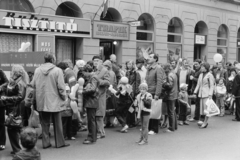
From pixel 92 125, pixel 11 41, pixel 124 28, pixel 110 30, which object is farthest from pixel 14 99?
pixel 124 28

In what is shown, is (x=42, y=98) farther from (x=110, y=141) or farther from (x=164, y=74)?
(x=164, y=74)

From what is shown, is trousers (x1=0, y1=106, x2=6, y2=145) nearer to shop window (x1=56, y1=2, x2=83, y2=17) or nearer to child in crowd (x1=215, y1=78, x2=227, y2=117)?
child in crowd (x1=215, y1=78, x2=227, y2=117)

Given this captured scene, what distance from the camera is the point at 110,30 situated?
17422 millimetres

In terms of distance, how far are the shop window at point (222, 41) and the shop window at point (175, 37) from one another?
4.60 metres

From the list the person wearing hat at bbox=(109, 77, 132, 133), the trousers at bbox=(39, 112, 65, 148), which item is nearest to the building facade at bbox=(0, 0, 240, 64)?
the person wearing hat at bbox=(109, 77, 132, 133)

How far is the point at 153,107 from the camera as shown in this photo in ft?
29.3

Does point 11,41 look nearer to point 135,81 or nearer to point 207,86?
point 135,81

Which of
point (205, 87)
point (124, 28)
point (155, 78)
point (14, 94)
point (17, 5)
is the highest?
point (17, 5)

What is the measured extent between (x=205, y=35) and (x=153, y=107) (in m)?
15.8

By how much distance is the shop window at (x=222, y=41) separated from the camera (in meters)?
25.2

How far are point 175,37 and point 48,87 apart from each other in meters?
15.4

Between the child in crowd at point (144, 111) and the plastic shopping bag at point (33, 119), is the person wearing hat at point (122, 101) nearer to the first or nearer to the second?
the child in crowd at point (144, 111)

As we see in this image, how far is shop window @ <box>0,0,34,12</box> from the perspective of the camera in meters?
14.0

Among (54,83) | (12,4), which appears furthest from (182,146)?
(12,4)
